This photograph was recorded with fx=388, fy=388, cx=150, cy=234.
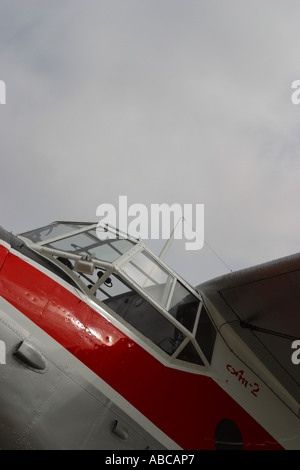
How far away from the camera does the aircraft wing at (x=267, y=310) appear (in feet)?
17.5

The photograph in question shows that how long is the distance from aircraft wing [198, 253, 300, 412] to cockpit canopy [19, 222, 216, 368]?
0.42m

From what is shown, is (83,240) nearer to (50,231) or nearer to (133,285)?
(50,231)

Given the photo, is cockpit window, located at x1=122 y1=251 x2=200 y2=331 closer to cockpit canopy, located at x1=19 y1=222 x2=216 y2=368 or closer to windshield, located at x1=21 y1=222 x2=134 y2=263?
cockpit canopy, located at x1=19 y1=222 x2=216 y2=368

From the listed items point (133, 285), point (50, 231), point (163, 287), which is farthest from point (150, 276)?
point (50, 231)

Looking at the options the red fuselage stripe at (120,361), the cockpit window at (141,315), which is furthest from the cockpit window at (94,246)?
the red fuselage stripe at (120,361)

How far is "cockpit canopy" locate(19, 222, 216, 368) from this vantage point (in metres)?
5.16

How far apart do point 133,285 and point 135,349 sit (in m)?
0.85

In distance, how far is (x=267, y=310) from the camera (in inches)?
224

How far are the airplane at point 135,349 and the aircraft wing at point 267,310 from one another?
0.02 meters

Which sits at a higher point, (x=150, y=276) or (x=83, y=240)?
(x=83, y=240)

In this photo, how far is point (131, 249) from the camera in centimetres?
579

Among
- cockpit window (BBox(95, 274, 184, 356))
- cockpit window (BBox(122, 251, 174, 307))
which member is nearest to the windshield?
cockpit window (BBox(122, 251, 174, 307))
